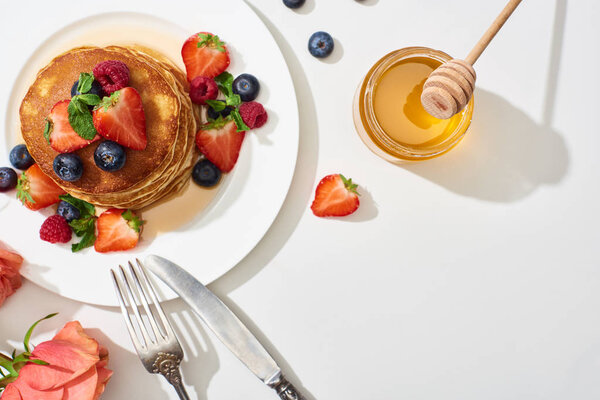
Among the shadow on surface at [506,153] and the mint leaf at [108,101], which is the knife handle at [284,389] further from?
the mint leaf at [108,101]

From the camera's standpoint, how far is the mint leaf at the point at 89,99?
49.9 inches

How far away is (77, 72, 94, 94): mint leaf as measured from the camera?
1.29 metres

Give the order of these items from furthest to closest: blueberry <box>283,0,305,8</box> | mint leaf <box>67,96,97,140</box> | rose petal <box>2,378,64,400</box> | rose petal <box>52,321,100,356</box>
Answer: blueberry <box>283,0,305,8</box> < rose petal <box>52,321,100,356</box> < rose petal <box>2,378,64,400</box> < mint leaf <box>67,96,97,140</box>

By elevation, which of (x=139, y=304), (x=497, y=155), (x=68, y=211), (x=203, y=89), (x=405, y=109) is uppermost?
(x=497, y=155)

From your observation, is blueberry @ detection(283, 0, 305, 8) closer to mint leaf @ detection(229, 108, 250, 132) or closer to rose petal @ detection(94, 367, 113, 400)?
mint leaf @ detection(229, 108, 250, 132)

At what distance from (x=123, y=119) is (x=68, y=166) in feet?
0.74

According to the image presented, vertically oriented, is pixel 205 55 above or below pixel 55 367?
above

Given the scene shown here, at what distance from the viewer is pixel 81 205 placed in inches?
62.6

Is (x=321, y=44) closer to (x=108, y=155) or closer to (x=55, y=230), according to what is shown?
(x=108, y=155)

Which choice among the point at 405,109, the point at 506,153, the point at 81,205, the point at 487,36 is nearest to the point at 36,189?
the point at 81,205

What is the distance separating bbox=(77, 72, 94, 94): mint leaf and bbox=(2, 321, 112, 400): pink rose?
0.82 m

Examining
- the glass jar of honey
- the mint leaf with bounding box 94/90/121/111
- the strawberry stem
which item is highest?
the glass jar of honey

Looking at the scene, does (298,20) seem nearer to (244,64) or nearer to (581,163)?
(244,64)

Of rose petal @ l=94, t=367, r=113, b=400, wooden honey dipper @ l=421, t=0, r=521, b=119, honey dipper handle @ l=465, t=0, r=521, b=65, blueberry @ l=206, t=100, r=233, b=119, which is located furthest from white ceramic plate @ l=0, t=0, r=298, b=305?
honey dipper handle @ l=465, t=0, r=521, b=65
